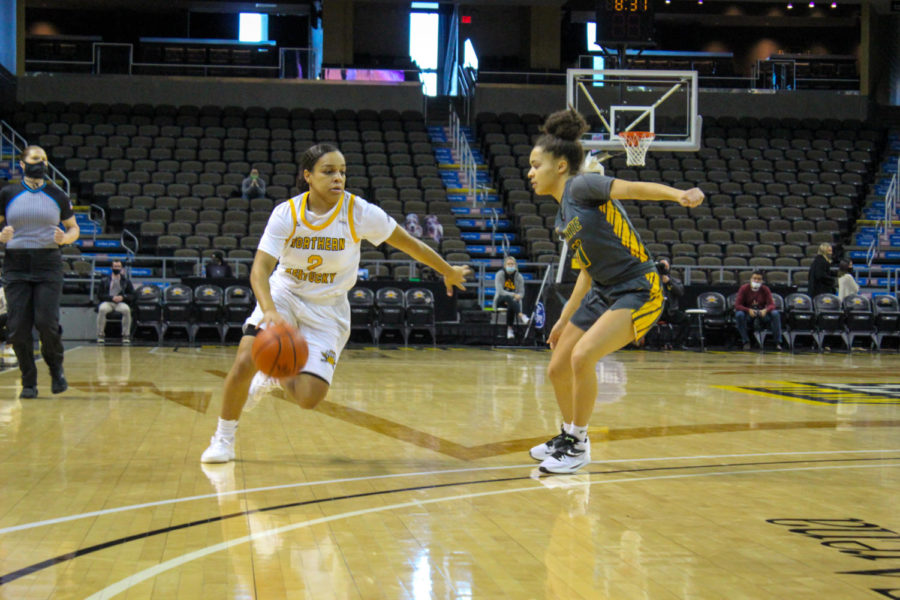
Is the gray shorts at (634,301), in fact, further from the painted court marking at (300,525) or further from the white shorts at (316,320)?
the white shorts at (316,320)

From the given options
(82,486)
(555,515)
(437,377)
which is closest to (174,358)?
(437,377)

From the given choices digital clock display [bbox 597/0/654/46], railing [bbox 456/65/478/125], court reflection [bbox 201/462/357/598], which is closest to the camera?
court reflection [bbox 201/462/357/598]

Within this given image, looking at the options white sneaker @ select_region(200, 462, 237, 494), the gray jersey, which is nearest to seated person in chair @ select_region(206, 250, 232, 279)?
white sneaker @ select_region(200, 462, 237, 494)

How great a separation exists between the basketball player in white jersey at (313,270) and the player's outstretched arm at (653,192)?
86 centimetres

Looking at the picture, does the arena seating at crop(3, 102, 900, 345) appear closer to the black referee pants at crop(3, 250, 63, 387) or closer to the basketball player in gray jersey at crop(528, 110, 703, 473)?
the black referee pants at crop(3, 250, 63, 387)

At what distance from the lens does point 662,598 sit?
2.54 m

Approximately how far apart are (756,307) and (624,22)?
6262 millimetres

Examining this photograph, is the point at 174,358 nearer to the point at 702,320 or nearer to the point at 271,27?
the point at 702,320

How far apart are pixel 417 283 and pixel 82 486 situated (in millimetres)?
13057

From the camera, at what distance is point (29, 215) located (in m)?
6.82

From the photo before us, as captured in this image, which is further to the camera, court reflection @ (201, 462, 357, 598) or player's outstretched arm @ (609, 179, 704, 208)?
player's outstretched arm @ (609, 179, 704, 208)

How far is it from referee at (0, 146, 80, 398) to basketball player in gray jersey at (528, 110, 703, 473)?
3.75 m

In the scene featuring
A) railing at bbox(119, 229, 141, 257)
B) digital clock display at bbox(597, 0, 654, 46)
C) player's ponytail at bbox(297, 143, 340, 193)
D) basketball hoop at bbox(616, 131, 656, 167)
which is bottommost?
railing at bbox(119, 229, 141, 257)

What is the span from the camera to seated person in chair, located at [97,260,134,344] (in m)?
15.6
